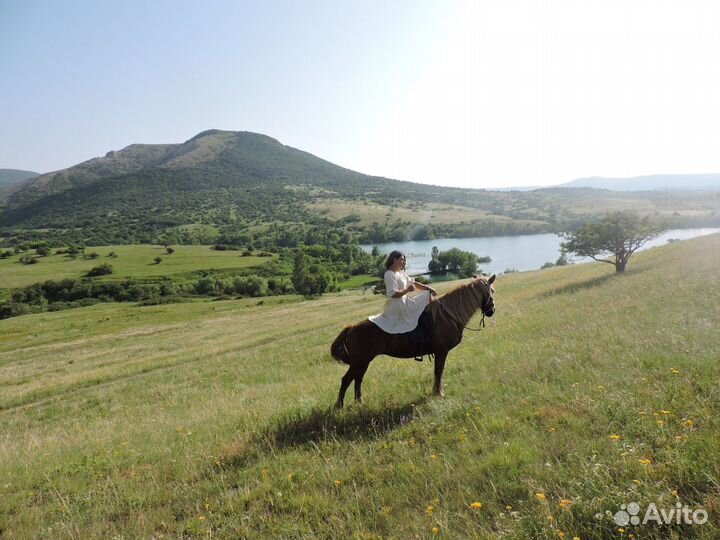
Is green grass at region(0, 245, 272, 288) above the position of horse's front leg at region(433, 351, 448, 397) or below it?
below

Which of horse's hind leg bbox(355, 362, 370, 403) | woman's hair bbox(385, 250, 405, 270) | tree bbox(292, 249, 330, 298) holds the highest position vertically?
woman's hair bbox(385, 250, 405, 270)

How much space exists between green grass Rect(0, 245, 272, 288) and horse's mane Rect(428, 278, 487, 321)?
13310 centimetres

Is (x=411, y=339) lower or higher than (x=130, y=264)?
higher

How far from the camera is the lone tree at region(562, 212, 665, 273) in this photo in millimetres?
28547

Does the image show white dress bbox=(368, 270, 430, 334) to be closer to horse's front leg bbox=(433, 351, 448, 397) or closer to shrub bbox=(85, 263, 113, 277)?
horse's front leg bbox=(433, 351, 448, 397)

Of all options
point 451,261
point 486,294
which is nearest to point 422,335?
point 486,294

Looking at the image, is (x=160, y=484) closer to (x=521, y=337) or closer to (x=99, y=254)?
(x=521, y=337)

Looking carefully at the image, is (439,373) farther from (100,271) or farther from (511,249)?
(511,249)

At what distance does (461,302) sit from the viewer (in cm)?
830

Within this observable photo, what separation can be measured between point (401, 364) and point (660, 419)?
7.41m

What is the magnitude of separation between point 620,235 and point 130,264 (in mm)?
149676

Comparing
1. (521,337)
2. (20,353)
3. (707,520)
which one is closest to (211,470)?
(707,520)

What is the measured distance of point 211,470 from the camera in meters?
6.26

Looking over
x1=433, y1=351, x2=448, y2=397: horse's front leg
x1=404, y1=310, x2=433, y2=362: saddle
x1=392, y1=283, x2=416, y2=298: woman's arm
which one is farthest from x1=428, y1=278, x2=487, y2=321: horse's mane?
x1=433, y1=351, x2=448, y2=397: horse's front leg
